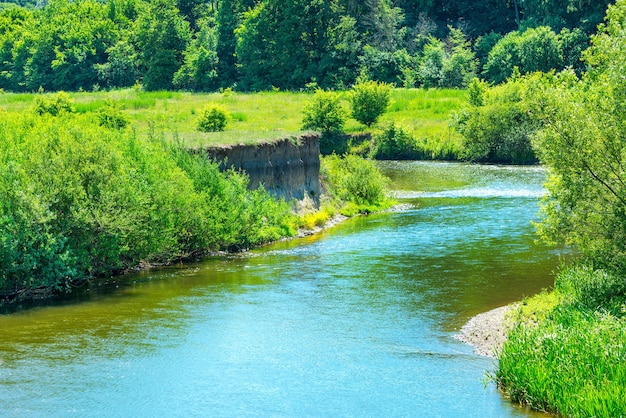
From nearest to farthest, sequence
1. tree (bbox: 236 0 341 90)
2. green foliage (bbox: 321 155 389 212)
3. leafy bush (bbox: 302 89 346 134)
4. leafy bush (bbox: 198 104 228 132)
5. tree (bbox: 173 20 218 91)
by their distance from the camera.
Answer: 1. green foliage (bbox: 321 155 389 212)
2. leafy bush (bbox: 198 104 228 132)
3. leafy bush (bbox: 302 89 346 134)
4. tree (bbox: 236 0 341 90)
5. tree (bbox: 173 20 218 91)

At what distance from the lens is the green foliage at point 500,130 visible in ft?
253

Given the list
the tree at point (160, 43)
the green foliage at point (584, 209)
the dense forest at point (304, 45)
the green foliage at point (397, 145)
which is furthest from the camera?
the tree at point (160, 43)

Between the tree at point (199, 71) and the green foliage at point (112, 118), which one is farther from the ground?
the tree at point (199, 71)

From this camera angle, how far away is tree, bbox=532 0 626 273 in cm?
2475

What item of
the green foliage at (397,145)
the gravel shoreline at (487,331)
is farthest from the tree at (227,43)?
the gravel shoreline at (487,331)

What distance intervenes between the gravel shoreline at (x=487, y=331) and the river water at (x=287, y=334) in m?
0.38

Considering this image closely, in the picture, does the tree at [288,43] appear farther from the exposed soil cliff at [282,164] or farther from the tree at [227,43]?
the exposed soil cliff at [282,164]

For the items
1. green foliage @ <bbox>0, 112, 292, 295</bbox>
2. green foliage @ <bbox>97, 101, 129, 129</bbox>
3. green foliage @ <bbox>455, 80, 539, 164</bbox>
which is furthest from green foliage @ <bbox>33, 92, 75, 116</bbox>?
green foliage @ <bbox>455, 80, 539, 164</bbox>

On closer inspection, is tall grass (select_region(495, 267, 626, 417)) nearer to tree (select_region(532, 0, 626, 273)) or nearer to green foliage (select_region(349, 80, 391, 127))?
tree (select_region(532, 0, 626, 273))

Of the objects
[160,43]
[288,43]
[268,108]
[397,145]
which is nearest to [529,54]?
[397,145]

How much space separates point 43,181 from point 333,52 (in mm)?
82153

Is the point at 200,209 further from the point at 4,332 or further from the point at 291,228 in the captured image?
the point at 4,332

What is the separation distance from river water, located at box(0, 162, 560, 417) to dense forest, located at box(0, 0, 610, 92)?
210 feet

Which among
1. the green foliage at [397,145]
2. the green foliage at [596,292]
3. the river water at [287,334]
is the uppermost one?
the green foliage at [397,145]
